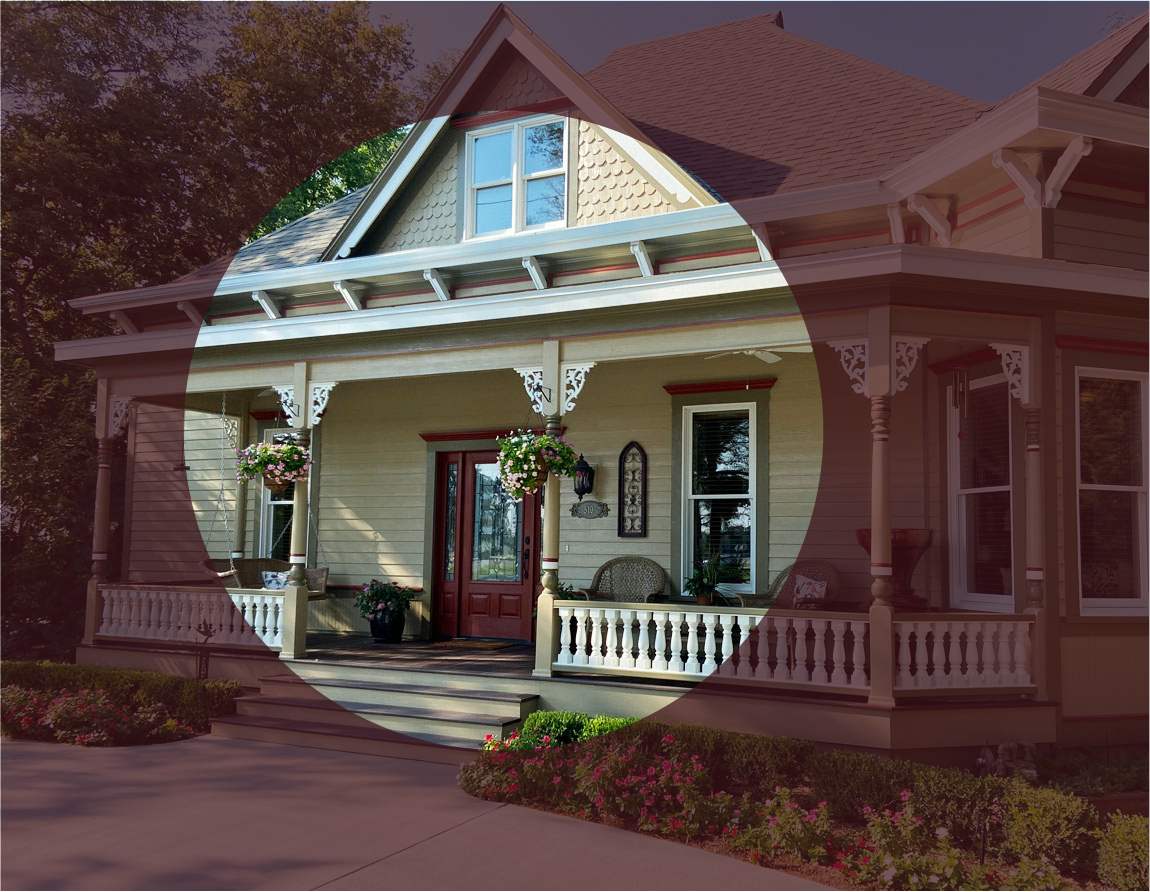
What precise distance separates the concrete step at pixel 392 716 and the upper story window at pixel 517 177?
5.61m

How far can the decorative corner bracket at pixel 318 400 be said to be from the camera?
9.66m

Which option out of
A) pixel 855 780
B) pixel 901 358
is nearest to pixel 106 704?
pixel 855 780

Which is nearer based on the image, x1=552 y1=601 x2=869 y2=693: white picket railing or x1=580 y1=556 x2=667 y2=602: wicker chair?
x1=552 y1=601 x2=869 y2=693: white picket railing

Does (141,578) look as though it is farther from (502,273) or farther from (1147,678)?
(1147,678)

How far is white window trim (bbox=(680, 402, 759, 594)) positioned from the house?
0.13 feet

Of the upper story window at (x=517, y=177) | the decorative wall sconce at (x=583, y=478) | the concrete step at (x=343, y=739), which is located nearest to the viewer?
the concrete step at (x=343, y=739)

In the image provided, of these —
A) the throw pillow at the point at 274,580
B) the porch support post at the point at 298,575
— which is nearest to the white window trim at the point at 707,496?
the porch support post at the point at 298,575

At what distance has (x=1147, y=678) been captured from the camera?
727cm

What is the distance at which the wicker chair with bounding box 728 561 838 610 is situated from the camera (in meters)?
8.80

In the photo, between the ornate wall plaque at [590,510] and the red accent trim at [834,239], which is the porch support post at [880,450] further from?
the ornate wall plaque at [590,510]

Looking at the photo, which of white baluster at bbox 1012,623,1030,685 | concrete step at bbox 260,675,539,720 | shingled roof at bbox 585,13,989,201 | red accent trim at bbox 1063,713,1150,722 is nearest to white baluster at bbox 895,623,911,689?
white baluster at bbox 1012,623,1030,685

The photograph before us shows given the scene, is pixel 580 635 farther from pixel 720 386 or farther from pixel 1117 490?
pixel 1117 490

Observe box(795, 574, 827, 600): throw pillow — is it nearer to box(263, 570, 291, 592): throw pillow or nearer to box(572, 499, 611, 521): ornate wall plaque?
box(572, 499, 611, 521): ornate wall plaque

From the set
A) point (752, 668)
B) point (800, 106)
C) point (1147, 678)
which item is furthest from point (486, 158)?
point (1147, 678)
